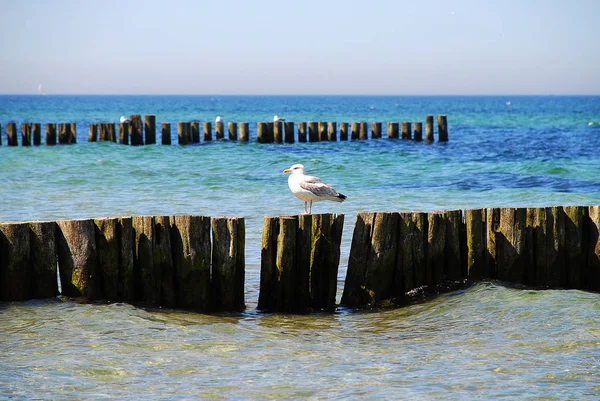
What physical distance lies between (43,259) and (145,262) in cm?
94

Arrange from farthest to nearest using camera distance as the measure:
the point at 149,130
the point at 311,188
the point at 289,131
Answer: the point at 289,131 < the point at 149,130 < the point at 311,188

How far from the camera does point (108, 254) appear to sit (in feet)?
24.6

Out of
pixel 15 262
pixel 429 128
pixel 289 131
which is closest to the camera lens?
pixel 15 262

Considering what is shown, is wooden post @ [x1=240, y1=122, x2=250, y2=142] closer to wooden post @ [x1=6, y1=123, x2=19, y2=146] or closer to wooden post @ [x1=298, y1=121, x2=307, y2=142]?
wooden post @ [x1=298, y1=121, x2=307, y2=142]

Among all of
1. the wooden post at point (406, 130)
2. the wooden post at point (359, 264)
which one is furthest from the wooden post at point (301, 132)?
the wooden post at point (359, 264)

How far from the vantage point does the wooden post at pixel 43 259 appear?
7.35 m

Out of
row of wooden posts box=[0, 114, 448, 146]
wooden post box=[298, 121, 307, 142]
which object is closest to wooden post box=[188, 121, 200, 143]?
row of wooden posts box=[0, 114, 448, 146]

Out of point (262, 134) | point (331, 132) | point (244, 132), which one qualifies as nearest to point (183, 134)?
point (244, 132)

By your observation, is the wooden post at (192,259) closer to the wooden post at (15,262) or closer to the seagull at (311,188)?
the wooden post at (15,262)

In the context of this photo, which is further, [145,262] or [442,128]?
[442,128]

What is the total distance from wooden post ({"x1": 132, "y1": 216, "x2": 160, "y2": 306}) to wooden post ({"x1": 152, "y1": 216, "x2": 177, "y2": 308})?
0.09 feet

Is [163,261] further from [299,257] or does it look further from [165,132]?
[165,132]

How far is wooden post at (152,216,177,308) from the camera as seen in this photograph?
749 centimetres

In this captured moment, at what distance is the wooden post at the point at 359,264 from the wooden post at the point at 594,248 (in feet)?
7.79
